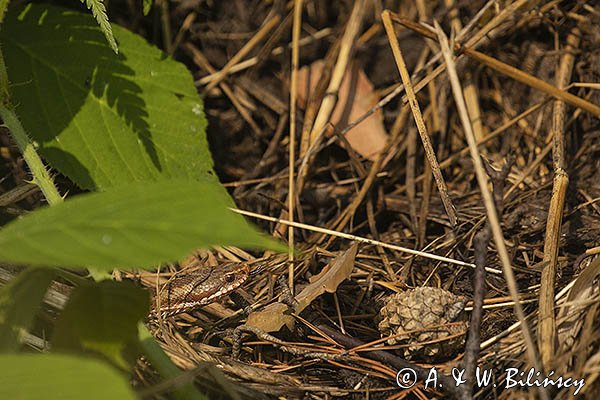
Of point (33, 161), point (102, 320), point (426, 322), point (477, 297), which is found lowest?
point (426, 322)

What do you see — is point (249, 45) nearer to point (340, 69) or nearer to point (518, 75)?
point (340, 69)

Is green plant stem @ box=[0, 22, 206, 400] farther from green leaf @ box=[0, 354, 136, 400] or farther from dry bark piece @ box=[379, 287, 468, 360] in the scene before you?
dry bark piece @ box=[379, 287, 468, 360]

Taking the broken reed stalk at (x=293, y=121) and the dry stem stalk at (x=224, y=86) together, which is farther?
the dry stem stalk at (x=224, y=86)

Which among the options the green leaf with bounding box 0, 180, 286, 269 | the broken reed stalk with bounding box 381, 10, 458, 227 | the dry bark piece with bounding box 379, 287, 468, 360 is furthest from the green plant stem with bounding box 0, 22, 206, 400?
the broken reed stalk with bounding box 381, 10, 458, 227

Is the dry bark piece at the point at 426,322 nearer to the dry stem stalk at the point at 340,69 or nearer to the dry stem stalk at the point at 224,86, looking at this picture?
the dry stem stalk at the point at 340,69

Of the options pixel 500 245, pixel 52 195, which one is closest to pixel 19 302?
pixel 52 195

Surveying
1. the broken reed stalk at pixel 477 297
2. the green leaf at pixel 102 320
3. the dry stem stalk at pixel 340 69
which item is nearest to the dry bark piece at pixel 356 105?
the dry stem stalk at pixel 340 69
